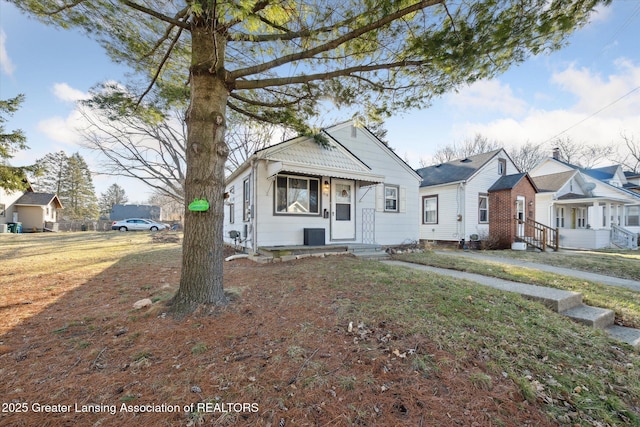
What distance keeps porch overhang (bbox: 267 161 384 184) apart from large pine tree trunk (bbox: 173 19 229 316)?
3922 mm

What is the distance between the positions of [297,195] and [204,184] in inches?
215

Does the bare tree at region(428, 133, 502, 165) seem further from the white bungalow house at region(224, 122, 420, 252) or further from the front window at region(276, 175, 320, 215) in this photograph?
the front window at region(276, 175, 320, 215)

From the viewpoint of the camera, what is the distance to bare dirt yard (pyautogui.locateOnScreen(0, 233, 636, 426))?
185cm

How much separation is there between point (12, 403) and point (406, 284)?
181 inches

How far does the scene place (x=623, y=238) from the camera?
1694 centimetres

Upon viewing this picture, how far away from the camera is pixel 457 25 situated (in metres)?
3.61

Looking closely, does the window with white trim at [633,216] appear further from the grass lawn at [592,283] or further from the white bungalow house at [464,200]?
the grass lawn at [592,283]

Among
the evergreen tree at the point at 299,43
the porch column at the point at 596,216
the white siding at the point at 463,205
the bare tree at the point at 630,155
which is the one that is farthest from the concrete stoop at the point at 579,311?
the bare tree at the point at 630,155

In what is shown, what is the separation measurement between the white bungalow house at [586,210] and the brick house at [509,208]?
4.36 meters

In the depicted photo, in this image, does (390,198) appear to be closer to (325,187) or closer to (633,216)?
(325,187)

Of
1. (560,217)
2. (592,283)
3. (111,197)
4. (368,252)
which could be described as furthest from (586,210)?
(111,197)

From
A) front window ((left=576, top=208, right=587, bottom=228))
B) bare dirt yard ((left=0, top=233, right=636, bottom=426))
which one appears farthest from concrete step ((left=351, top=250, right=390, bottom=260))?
front window ((left=576, top=208, right=587, bottom=228))

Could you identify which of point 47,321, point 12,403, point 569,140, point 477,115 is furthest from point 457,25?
point 569,140

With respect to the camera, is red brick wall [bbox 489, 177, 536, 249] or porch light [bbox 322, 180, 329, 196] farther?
red brick wall [bbox 489, 177, 536, 249]
